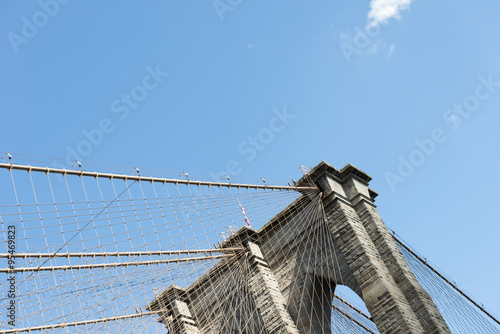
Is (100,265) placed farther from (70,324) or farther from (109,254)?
(70,324)

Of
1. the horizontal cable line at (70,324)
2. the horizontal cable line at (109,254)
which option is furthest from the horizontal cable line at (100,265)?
the horizontal cable line at (70,324)

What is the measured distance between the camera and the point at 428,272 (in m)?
23.8

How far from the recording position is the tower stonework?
19219 millimetres

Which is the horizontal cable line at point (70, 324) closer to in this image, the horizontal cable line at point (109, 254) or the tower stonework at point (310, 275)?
the tower stonework at point (310, 275)

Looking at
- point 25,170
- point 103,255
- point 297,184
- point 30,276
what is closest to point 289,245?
point 297,184

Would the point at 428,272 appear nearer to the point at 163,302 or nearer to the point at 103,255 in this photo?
the point at 163,302

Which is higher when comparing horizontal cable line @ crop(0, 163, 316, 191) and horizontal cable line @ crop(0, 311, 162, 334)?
horizontal cable line @ crop(0, 163, 316, 191)

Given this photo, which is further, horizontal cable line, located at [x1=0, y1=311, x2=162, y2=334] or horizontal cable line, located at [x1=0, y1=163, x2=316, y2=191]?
horizontal cable line, located at [x1=0, y1=311, x2=162, y2=334]

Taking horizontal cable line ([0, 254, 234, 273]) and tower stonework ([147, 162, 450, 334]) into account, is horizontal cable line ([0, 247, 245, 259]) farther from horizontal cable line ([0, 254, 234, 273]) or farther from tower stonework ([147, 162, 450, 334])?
tower stonework ([147, 162, 450, 334])

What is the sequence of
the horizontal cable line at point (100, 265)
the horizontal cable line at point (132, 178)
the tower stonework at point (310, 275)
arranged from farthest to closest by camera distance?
the tower stonework at point (310, 275) < the horizontal cable line at point (100, 265) < the horizontal cable line at point (132, 178)

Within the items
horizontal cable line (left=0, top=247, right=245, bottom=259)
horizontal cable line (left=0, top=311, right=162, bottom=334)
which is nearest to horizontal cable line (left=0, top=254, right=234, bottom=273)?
horizontal cable line (left=0, top=247, right=245, bottom=259)

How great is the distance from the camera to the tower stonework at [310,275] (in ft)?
63.1

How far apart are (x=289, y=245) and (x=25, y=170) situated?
34.0 feet

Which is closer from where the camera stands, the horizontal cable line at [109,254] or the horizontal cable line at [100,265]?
the horizontal cable line at [109,254]
